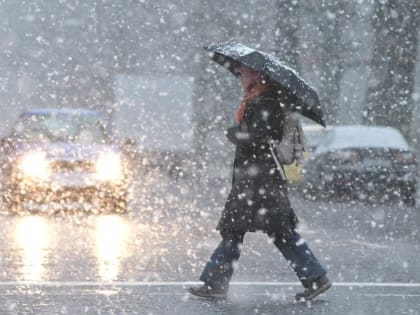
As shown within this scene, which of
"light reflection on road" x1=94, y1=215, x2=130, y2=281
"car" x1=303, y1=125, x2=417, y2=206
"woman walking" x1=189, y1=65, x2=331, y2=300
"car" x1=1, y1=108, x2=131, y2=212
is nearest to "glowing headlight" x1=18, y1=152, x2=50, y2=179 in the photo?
"car" x1=1, y1=108, x2=131, y2=212

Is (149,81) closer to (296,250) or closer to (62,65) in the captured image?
(62,65)

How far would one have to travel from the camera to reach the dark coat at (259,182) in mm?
6922

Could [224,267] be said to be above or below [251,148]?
below

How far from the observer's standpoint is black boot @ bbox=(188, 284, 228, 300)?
7.05 metres

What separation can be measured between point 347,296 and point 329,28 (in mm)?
22960

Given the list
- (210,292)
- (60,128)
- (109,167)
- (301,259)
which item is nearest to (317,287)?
(301,259)

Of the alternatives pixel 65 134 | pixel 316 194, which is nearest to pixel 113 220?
pixel 65 134

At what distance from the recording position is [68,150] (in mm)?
13555

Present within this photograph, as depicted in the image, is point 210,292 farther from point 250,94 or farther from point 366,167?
point 366,167

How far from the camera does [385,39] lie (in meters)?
23.9

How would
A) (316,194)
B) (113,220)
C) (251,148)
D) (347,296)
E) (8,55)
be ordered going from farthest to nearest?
(8,55) < (316,194) < (113,220) < (347,296) < (251,148)

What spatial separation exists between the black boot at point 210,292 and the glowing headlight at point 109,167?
6.57 meters

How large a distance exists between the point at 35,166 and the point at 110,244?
3584 mm

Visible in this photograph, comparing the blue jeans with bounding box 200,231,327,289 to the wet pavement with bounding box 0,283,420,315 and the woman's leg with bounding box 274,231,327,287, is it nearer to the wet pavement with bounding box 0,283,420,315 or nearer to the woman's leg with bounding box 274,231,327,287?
the woman's leg with bounding box 274,231,327,287
